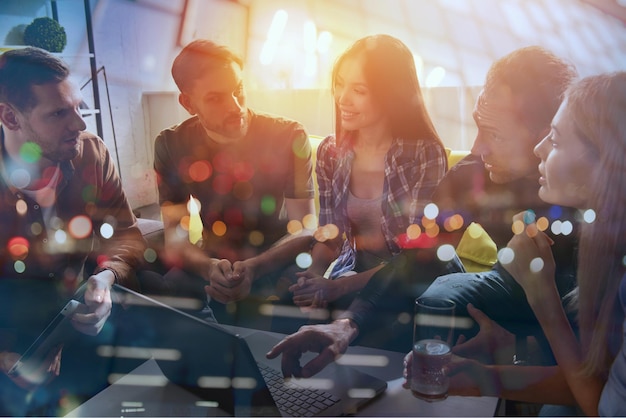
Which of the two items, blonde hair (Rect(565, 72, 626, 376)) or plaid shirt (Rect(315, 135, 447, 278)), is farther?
plaid shirt (Rect(315, 135, 447, 278))

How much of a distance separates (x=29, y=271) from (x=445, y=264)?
1.14 meters

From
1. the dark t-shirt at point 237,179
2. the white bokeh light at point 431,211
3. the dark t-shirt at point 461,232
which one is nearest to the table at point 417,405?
the dark t-shirt at point 461,232

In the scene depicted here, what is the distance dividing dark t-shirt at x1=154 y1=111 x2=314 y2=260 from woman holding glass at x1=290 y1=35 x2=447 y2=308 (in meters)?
0.09

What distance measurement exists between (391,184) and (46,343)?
1057mm

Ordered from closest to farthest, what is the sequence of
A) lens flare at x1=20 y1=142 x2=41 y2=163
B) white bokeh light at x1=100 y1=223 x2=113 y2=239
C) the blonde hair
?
1. the blonde hair
2. lens flare at x1=20 y1=142 x2=41 y2=163
3. white bokeh light at x1=100 y1=223 x2=113 y2=239

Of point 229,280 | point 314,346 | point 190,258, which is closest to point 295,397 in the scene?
point 314,346

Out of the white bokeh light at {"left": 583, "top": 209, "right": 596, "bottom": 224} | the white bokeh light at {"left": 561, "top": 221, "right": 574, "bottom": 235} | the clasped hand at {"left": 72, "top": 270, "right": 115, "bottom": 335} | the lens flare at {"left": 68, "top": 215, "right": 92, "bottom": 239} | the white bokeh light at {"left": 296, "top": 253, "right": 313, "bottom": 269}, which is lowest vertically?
the clasped hand at {"left": 72, "top": 270, "right": 115, "bottom": 335}

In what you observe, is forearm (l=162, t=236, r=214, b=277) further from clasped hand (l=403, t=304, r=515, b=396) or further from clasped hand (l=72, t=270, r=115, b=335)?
clasped hand (l=403, t=304, r=515, b=396)

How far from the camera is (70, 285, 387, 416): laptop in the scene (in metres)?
1.21

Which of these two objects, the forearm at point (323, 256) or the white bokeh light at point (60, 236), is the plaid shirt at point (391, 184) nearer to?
the forearm at point (323, 256)

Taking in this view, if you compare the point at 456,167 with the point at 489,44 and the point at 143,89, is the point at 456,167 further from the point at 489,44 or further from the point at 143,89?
the point at 143,89

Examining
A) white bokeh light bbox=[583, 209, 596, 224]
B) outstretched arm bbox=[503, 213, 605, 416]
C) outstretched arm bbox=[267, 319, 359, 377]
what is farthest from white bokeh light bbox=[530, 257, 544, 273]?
outstretched arm bbox=[267, 319, 359, 377]

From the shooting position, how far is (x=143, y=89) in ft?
4.76

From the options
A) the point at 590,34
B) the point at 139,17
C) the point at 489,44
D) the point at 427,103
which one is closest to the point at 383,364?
the point at 427,103
